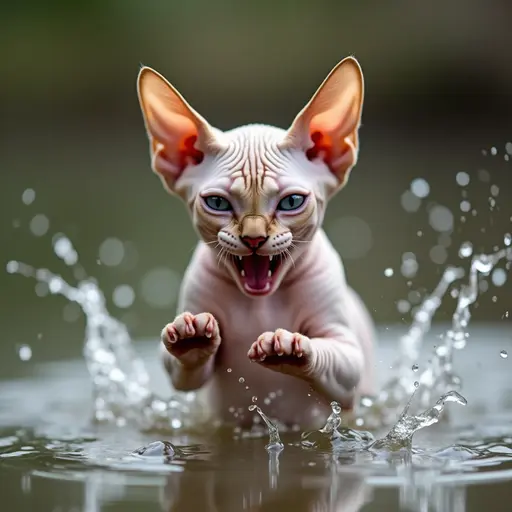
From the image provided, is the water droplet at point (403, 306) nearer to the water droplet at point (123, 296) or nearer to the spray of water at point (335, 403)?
the spray of water at point (335, 403)

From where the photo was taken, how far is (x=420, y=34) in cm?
1076

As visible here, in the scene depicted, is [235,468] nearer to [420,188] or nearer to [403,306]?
[403,306]

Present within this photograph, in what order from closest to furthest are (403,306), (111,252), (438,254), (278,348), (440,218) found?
(278,348) → (403,306) → (438,254) → (111,252) → (440,218)

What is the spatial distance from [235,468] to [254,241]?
18.6 inches

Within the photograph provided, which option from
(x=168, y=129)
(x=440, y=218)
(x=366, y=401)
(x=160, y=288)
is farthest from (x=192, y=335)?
(x=440, y=218)

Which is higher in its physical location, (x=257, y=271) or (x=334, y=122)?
(x=334, y=122)

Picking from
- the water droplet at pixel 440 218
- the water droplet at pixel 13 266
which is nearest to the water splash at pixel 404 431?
the water droplet at pixel 13 266

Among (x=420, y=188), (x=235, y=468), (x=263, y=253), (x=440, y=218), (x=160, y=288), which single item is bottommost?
(x=235, y=468)

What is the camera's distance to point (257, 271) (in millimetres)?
2660

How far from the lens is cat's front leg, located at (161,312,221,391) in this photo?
8.45 feet

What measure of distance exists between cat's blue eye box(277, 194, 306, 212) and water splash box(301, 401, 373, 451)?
460mm

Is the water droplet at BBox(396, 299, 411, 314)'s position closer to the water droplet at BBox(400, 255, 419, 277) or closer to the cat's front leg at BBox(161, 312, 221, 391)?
the water droplet at BBox(400, 255, 419, 277)

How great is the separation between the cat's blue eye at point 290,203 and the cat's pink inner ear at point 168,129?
0.26m

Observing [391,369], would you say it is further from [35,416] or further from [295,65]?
[295,65]
